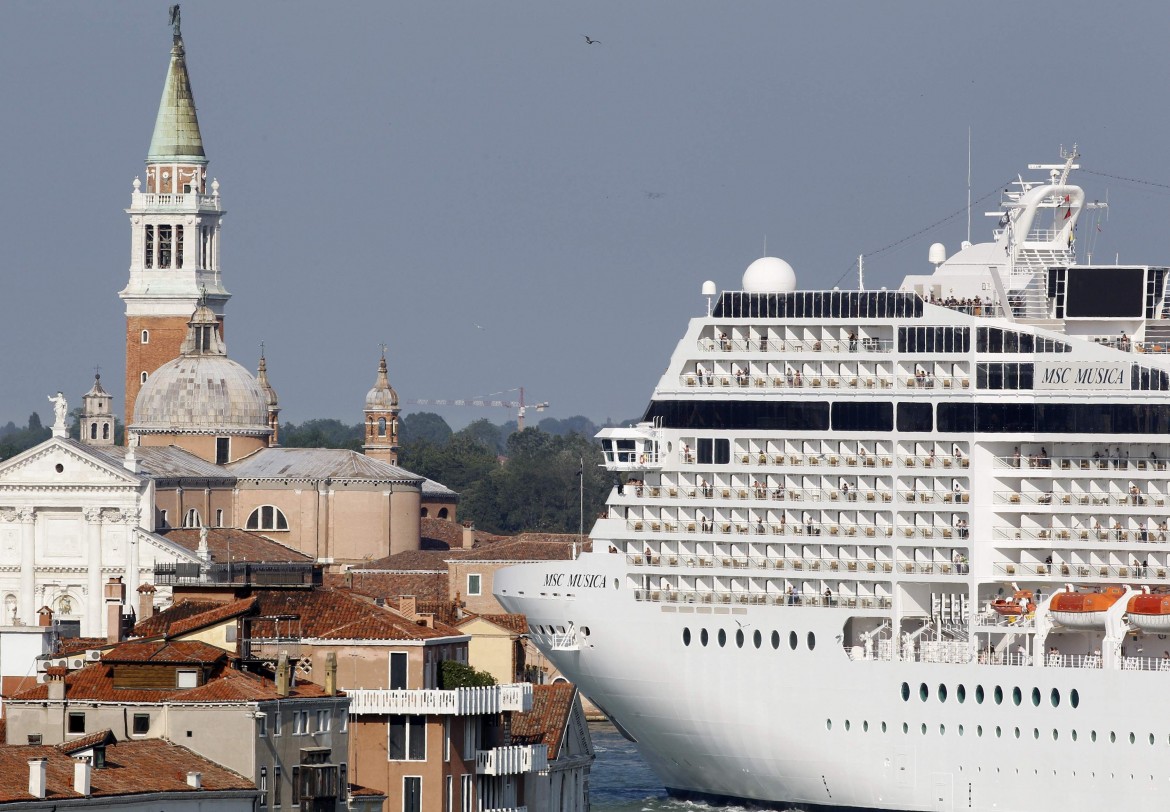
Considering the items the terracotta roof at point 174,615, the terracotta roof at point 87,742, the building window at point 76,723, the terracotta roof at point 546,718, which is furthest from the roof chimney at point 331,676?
the terracotta roof at point 546,718

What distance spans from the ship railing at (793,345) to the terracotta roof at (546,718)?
7612 mm

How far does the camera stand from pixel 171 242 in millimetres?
118812

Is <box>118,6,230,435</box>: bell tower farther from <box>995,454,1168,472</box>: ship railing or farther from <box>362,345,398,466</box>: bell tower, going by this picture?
<box>995,454,1168,472</box>: ship railing

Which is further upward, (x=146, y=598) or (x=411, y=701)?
(x=146, y=598)

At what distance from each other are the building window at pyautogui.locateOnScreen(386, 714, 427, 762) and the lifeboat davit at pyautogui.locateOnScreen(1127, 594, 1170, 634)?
44.9 feet

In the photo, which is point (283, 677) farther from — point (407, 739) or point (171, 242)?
point (171, 242)

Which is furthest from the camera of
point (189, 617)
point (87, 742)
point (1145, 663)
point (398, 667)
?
point (1145, 663)

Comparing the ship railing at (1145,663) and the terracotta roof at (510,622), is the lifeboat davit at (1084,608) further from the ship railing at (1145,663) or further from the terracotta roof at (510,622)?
the terracotta roof at (510,622)

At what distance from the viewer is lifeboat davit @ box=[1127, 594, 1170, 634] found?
51.8m

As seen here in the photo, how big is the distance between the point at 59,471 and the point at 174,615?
45.3m

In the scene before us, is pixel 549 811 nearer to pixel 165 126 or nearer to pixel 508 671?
pixel 508 671

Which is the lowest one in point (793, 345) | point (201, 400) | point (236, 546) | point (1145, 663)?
point (1145, 663)

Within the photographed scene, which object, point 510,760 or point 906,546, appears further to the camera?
point 906,546

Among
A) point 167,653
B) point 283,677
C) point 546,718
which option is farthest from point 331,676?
point 546,718
